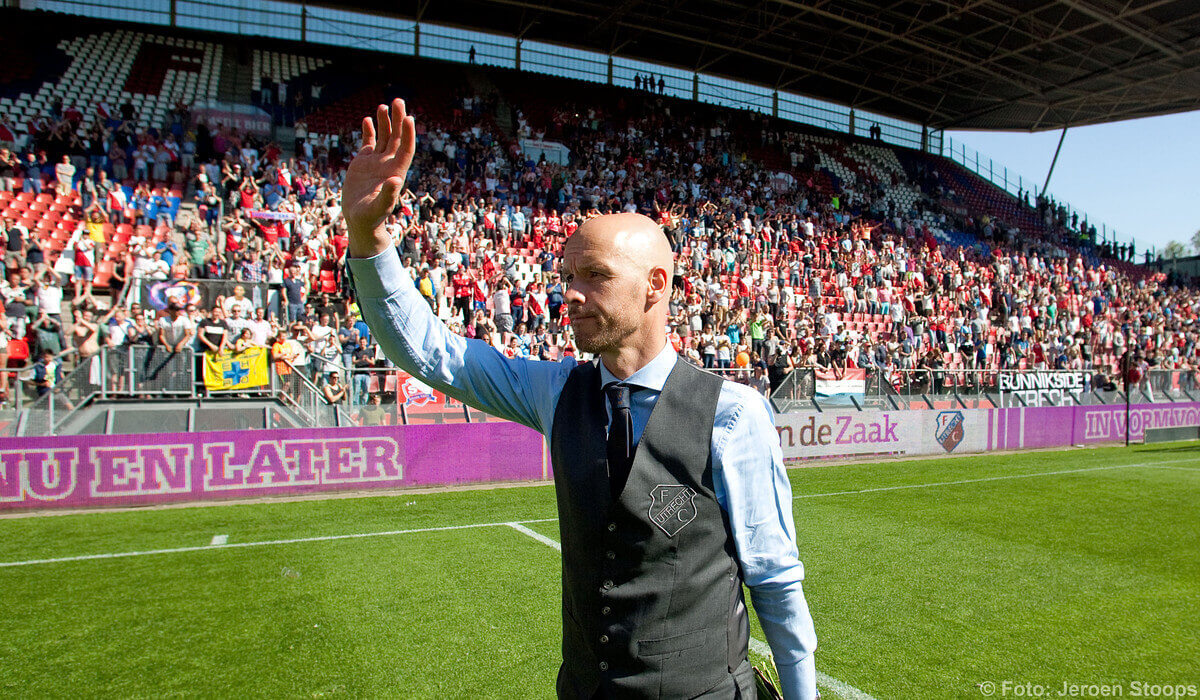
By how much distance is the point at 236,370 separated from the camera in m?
11.1

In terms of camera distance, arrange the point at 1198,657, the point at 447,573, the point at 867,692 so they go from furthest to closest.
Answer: the point at 447,573, the point at 1198,657, the point at 867,692

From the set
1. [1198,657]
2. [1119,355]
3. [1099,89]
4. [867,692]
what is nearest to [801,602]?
[867,692]

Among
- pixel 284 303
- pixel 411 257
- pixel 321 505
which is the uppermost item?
pixel 411 257

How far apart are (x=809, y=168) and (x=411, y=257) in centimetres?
2183

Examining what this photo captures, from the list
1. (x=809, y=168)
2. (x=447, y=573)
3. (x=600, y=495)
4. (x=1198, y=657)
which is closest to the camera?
(x=600, y=495)

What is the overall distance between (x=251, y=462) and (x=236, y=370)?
4.69 feet

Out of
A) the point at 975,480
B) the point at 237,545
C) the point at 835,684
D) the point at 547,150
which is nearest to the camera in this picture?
the point at 835,684

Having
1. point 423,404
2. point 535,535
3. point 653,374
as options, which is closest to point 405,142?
point 653,374

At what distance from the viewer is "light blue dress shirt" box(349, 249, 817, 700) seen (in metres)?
1.83

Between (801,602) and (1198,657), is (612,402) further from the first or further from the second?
(1198,657)

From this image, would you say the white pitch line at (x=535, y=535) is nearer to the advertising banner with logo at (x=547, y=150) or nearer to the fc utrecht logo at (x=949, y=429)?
the fc utrecht logo at (x=949, y=429)

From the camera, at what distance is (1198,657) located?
502 cm

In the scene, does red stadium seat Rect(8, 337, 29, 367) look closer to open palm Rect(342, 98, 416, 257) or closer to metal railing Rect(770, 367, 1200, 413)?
open palm Rect(342, 98, 416, 257)

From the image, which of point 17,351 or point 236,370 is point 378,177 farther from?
point 17,351
